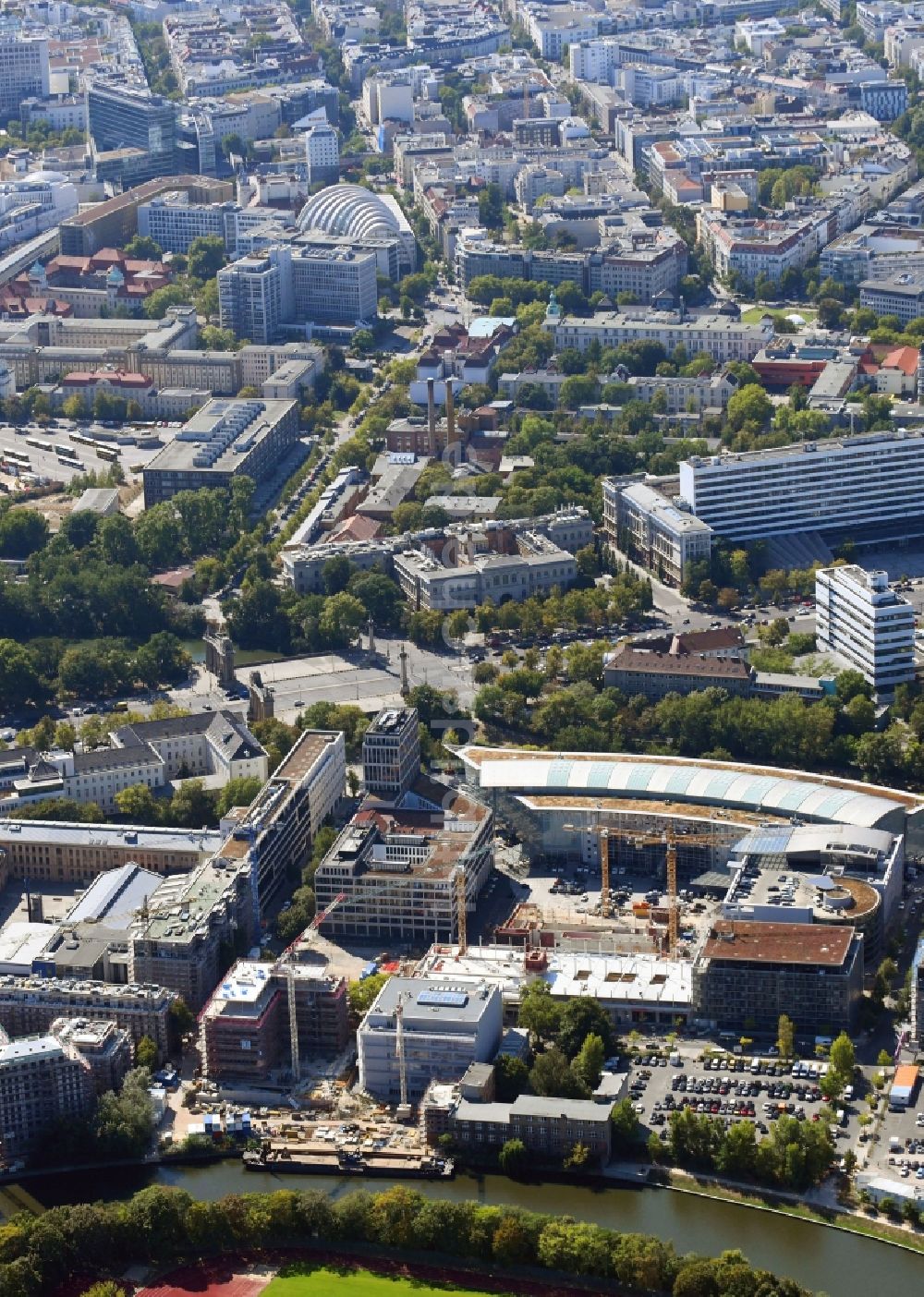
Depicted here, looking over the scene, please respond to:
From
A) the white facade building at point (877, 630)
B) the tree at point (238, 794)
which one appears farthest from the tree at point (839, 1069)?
the white facade building at point (877, 630)

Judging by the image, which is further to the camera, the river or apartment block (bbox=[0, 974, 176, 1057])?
apartment block (bbox=[0, 974, 176, 1057])

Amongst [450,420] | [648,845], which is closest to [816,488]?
[450,420]

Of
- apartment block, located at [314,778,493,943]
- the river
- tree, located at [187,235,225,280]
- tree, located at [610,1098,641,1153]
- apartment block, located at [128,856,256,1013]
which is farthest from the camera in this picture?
tree, located at [187,235,225,280]

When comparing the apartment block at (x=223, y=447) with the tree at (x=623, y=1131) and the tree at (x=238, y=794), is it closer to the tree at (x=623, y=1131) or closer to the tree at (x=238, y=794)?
the tree at (x=238, y=794)

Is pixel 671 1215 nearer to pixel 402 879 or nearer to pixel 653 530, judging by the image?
pixel 402 879

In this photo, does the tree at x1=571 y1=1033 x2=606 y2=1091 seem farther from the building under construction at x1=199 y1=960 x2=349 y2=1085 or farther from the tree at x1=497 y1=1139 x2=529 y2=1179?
the building under construction at x1=199 y1=960 x2=349 y2=1085

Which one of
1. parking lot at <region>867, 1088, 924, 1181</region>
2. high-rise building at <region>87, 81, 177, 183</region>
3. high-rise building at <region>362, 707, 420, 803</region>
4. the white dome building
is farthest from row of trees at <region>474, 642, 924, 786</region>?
high-rise building at <region>87, 81, 177, 183</region>
